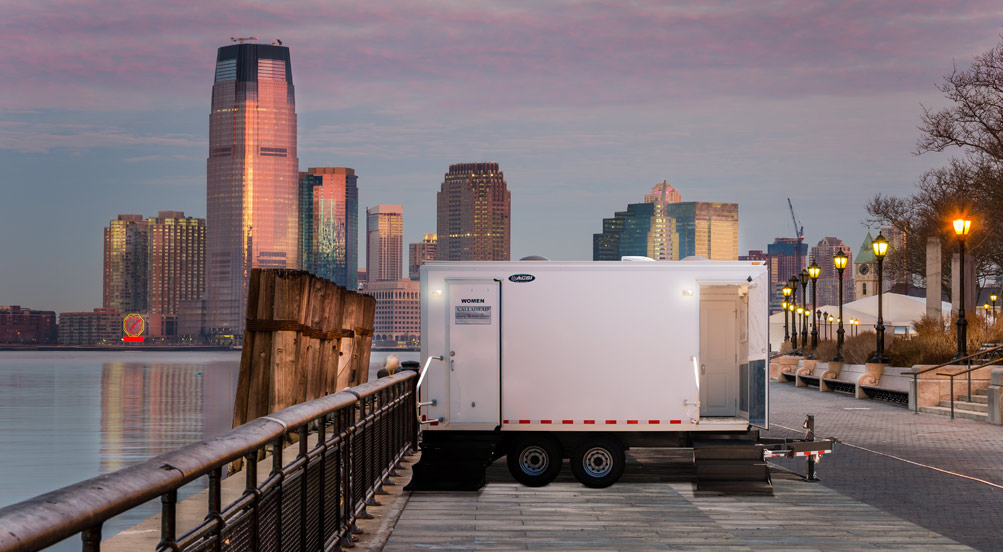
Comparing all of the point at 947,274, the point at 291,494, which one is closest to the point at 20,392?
the point at 947,274

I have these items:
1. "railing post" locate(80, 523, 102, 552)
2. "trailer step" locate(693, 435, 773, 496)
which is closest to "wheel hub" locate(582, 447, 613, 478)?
"trailer step" locate(693, 435, 773, 496)

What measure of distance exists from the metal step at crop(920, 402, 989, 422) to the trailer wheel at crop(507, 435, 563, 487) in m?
15.8

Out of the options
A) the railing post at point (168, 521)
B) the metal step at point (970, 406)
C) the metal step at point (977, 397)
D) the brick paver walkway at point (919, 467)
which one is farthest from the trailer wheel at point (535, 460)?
the metal step at point (977, 397)

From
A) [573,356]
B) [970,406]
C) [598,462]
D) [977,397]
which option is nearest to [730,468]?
[598,462]

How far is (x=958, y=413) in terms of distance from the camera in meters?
28.3

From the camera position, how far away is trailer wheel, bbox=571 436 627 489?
14344 mm

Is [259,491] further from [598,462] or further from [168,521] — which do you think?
[598,462]

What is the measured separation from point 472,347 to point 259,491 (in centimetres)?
823

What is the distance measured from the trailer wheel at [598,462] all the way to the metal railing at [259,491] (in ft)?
8.14

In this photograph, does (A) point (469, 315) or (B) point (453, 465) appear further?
(A) point (469, 315)

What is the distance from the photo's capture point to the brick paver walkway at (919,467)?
12.3 meters

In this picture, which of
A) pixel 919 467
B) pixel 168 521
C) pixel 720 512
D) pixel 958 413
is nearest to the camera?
pixel 168 521

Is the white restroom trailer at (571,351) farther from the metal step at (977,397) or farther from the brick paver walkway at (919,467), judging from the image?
the metal step at (977,397)

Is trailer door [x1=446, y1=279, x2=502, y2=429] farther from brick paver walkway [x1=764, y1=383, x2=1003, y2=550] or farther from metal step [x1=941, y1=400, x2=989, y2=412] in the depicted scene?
metal step [x1=941, y1=400, x2=989, y2=412]
